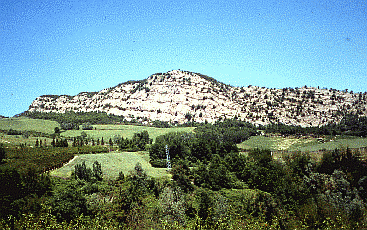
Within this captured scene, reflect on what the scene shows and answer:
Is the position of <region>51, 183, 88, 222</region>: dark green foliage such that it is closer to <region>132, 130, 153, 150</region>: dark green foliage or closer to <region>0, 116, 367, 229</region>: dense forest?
<region>0, 116, 367, 229</region>: dense forest

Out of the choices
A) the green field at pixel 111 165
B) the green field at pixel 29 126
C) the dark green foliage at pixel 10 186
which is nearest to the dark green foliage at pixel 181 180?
the green field at pixel 111 165

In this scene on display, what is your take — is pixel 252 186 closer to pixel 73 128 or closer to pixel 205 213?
pixel 205 213

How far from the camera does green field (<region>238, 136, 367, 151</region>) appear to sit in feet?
399

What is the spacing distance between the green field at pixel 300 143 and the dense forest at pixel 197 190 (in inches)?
813

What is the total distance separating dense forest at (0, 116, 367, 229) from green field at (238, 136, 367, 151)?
20649 millimetres

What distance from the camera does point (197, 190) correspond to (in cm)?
7969

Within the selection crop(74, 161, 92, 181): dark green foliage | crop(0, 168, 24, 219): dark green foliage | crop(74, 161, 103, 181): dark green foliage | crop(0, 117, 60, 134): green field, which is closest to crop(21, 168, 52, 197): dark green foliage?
crop(0, 168, 24, 219): dark green foliage

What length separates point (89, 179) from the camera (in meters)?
66.1

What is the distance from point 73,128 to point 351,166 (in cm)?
14687

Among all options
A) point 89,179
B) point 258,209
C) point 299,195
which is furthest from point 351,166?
point 89,179

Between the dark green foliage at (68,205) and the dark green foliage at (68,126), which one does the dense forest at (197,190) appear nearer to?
the dark green foliage at (68,205)

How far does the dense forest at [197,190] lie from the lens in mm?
45938

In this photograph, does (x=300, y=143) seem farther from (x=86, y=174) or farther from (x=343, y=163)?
(x=86, y=174)

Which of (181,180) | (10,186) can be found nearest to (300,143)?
(181,180)
